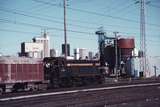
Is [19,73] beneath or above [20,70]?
beneath

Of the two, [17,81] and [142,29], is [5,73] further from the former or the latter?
[142,29]

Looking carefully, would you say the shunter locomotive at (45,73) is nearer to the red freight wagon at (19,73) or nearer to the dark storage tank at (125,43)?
the red freight wagon at (19,73)

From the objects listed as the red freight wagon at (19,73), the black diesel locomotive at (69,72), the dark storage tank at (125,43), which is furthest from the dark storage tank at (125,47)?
the red freight wagon at (19,73)

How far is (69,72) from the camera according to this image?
41344 millimetres

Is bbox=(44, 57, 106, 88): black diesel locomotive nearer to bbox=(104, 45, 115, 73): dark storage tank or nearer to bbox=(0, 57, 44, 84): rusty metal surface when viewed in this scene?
bbox=(0, 57, 44, 84): rusty metal surface

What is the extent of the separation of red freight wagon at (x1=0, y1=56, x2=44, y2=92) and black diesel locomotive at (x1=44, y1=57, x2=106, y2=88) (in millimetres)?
1993

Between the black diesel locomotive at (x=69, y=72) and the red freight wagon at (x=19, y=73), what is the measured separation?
1.99 metres

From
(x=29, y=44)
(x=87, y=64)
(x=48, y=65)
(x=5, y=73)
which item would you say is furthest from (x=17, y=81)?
(x=29, y=44)

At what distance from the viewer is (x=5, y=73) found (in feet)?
112

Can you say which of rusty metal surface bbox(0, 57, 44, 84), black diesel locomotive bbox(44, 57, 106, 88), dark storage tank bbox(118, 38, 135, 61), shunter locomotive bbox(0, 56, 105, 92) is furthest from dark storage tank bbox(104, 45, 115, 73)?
rusty metal surface bbox(0, 57, 44, 84)

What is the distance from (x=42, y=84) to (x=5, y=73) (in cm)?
457

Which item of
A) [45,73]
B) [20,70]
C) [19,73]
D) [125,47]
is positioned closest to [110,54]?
[125,47]

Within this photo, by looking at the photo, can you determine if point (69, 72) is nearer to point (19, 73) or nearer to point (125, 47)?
point (19, 73)

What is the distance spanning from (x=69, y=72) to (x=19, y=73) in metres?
7.74
